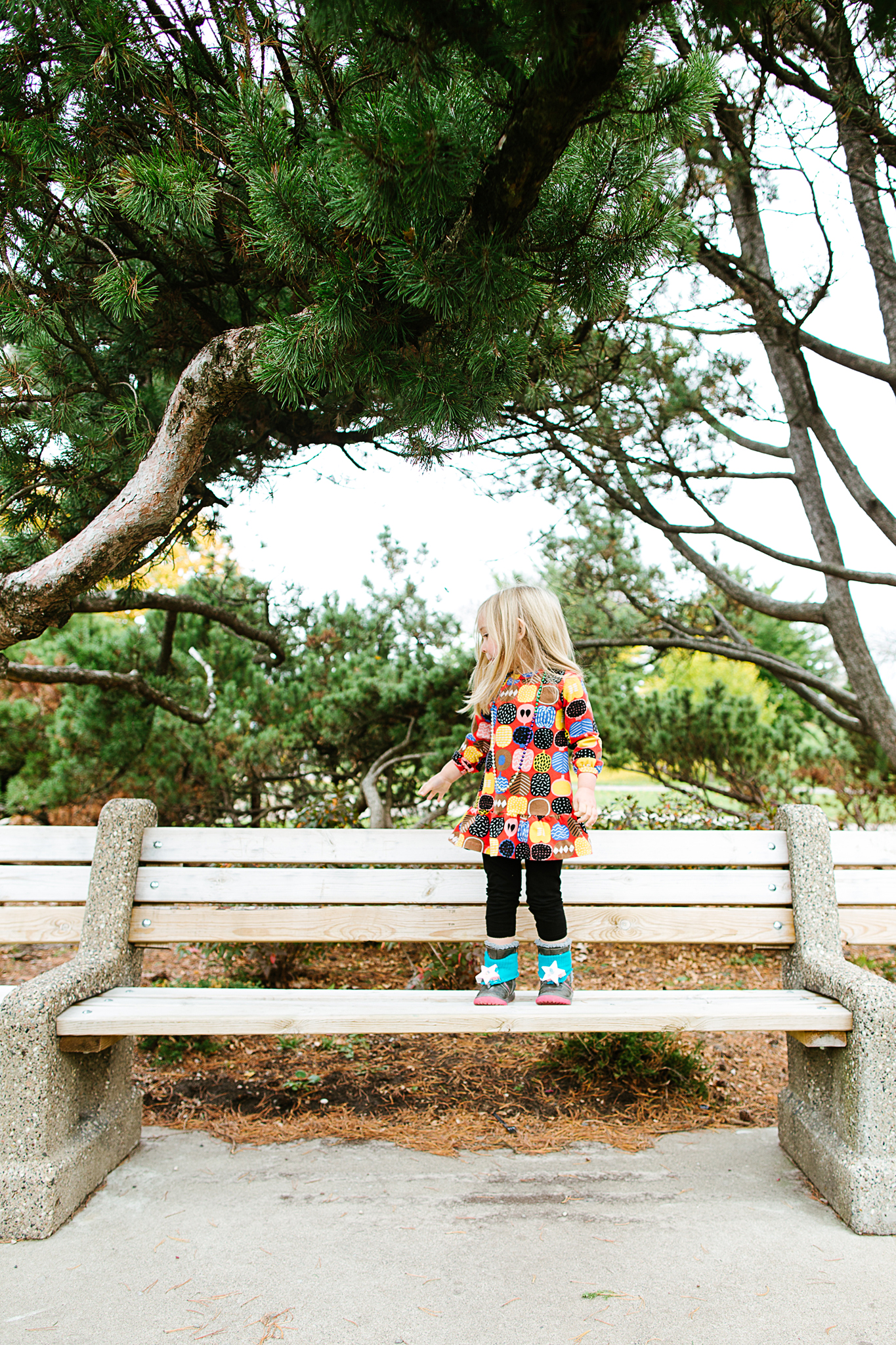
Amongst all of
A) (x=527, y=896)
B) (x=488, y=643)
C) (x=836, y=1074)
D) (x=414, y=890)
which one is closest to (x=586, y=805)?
(x=527, y=896)

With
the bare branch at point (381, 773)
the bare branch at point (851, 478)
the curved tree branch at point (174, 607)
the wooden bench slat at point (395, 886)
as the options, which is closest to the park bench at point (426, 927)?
the wooden bench slat at point (395, 886)

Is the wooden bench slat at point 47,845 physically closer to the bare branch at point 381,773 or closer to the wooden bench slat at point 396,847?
the wooden bench slat at point 396,847

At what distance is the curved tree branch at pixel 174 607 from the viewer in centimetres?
379

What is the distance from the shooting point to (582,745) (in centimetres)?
246

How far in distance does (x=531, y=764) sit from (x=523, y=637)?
390 mm

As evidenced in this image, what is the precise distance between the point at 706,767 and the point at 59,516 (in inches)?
212

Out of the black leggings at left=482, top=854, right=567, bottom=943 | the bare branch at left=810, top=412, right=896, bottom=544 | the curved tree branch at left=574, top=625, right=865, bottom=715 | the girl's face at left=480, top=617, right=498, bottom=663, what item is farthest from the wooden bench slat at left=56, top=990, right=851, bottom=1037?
the curved tree branch at left=574, top=625, right=865, bottom=715

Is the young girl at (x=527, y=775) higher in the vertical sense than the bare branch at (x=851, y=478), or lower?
lower

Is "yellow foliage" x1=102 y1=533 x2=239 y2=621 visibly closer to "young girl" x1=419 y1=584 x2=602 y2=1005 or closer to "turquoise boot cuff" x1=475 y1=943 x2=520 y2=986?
"young girl" x1=419 y1=584 x2=602 y2=1005

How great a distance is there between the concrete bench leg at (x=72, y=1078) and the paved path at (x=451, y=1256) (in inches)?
3.6

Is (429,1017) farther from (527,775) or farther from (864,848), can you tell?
(864,848)

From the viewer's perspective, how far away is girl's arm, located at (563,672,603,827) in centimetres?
236

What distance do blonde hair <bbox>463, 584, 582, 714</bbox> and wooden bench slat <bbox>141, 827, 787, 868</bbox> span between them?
0.52 metres

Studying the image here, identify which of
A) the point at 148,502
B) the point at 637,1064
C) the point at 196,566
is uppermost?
the point at 196,566
